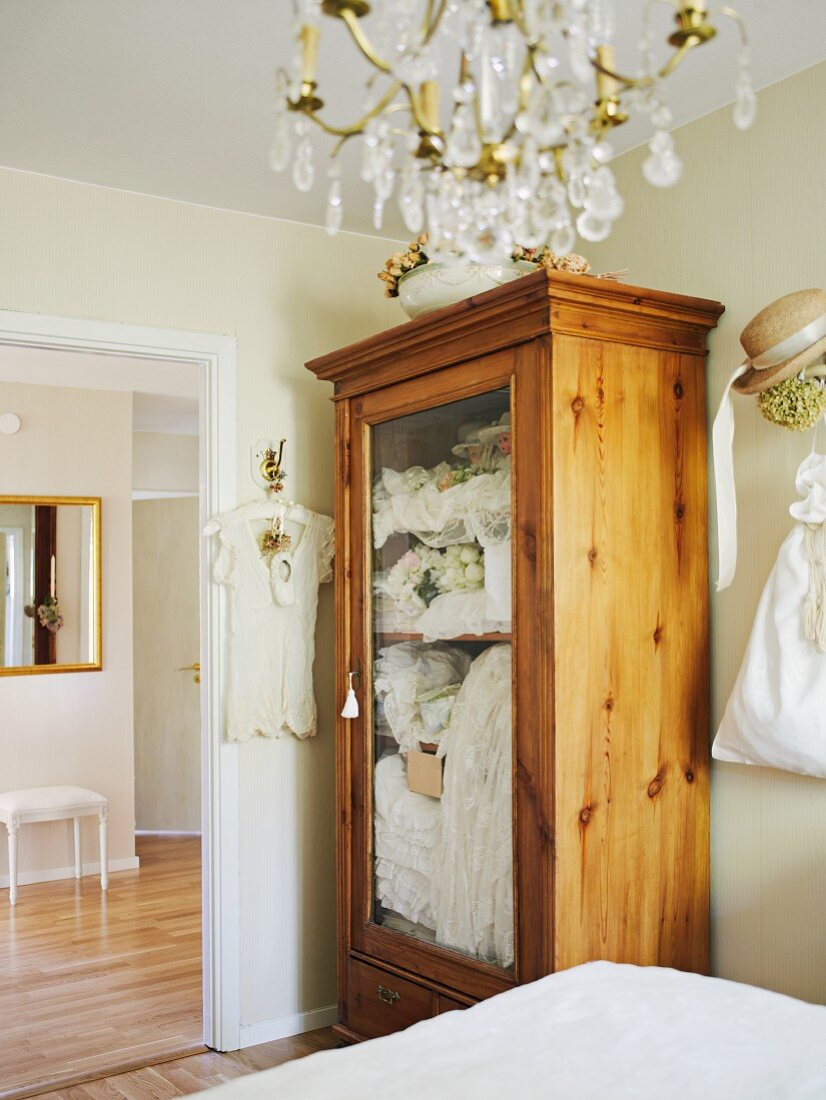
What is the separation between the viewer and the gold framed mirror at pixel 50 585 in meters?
5.74

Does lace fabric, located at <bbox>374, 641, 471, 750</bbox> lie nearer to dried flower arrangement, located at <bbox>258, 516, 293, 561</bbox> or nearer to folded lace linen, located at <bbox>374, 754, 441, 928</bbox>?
folded lace linen, located at <bbox>374, 754, 441, 928</bbox>

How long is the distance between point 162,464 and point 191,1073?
15.1 ft

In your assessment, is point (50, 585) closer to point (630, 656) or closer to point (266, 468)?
point (266, 468)

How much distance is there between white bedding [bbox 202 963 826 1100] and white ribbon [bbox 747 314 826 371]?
1.22 m

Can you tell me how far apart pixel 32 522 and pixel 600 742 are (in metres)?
4.25

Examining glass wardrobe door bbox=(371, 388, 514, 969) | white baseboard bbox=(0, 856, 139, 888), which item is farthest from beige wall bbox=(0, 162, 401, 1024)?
white baseboard bbox=(0, 856, 139, 888)

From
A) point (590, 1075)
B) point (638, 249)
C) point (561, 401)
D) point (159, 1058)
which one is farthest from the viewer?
point (159, 1058)

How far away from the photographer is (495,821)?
255 cm

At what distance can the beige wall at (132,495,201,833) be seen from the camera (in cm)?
685

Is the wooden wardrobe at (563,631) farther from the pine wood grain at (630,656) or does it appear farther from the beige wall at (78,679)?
the beige wall at (78,679)

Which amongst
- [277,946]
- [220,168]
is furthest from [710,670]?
[220,168]

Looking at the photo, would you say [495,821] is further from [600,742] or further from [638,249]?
[638,249]

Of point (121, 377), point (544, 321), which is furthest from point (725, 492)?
point (121, 377)

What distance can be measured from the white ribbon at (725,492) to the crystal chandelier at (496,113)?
107 centimetres
